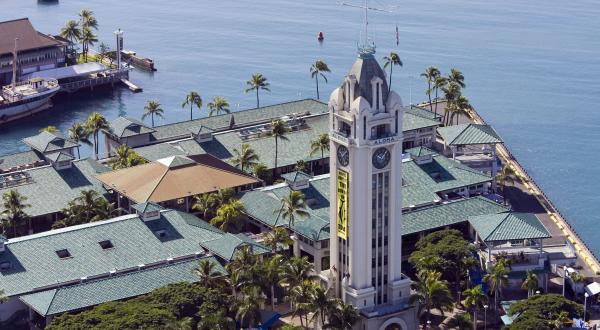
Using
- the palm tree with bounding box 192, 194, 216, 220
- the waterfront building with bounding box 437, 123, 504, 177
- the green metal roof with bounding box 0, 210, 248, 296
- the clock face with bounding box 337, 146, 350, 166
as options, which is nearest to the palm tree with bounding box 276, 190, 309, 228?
the green metal roof with bounding box 0, 210, 248, 296

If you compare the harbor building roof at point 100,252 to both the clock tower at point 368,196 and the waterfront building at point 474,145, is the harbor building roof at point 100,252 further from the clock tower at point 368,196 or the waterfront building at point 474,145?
the waterfront building at point 474,145

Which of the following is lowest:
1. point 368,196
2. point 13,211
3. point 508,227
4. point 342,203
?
point 508,227

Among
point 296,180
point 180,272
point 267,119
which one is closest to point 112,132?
point 267,119

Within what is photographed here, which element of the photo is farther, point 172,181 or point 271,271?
point 172,181

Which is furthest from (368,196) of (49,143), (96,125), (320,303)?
(96,125)

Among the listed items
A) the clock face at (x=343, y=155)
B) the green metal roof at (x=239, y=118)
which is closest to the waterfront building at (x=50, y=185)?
the green metal roof at (x=239, y=118)

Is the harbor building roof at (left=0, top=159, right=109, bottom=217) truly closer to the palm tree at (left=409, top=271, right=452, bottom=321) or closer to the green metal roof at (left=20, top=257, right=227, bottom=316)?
the green metal roof at (left=20, top=257, right=227, bottom=316)

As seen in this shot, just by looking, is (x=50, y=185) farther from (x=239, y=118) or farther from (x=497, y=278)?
(x=497, y=278)
